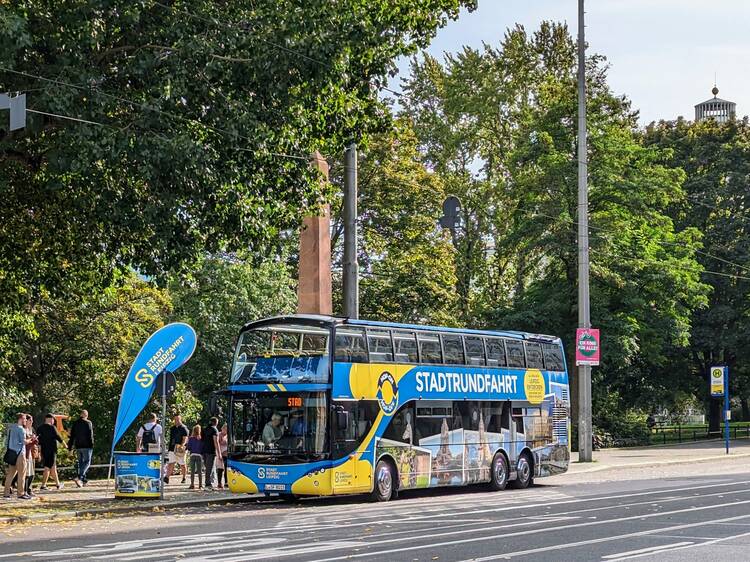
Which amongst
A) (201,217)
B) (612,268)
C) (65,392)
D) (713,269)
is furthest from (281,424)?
(713,269)

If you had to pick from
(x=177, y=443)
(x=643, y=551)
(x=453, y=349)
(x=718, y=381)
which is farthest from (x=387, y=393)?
(x=718, y=381)

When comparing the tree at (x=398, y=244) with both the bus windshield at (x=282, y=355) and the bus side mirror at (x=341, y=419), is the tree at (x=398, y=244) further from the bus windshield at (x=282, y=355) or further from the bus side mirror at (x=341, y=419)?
the bus side mirror at (x=341, y=419)

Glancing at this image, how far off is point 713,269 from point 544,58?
48.1 feet

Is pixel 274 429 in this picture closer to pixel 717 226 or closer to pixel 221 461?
pixel 221 461

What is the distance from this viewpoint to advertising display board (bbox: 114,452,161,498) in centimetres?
2450

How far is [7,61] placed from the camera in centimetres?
1767

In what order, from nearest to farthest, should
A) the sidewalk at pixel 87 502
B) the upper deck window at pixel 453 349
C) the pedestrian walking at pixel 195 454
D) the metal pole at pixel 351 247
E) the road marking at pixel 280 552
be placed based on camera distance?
the road marking at pixel 280 552 → the sidewalk at pixel 87 502 → the upper deck window at pixel 453 349 → the metal pole at pixel 351 247 → the pedestrian walking at pixel 195 454

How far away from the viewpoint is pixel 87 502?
79.0 ft

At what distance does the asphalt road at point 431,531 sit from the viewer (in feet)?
46.4

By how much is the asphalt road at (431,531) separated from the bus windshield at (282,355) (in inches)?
107

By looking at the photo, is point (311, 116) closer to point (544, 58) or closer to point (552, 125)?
point (552, 125)

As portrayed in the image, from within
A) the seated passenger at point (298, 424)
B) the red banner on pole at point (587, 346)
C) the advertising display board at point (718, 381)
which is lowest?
the seated passenger at point (298, 424)

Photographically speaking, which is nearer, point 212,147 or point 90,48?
point 90,48

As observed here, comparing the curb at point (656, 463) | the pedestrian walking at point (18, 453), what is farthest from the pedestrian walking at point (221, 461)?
the curb at point (656, 463)
